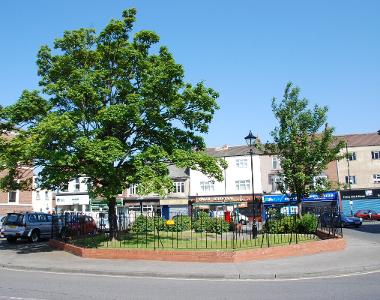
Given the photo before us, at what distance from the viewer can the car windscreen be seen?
25.1 metres

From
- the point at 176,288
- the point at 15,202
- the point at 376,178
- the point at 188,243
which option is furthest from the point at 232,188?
the point at 176,288

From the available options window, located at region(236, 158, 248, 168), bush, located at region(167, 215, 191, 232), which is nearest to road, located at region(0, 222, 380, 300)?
bush, located at region(167, 215, 191, 232)

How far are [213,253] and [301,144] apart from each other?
1041 centimetres

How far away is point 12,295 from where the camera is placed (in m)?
10.1

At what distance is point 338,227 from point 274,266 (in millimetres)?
9295

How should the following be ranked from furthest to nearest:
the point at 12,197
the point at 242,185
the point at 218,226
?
the point at 242,185 → the point at 12,197 → the point at 218,226

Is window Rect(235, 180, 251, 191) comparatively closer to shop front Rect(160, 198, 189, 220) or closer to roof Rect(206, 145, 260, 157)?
roof Rect(206, 145, 260, 157)

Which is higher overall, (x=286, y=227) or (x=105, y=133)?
(x=105, y=133)

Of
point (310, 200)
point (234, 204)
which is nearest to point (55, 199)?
point (234, 204)

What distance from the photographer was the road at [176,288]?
10.1 m

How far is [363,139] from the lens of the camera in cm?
5759

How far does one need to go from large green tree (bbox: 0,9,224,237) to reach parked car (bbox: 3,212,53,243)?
224 inches

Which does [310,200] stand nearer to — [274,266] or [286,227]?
[286,227]

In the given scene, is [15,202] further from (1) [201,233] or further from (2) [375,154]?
(2) [375,154]
